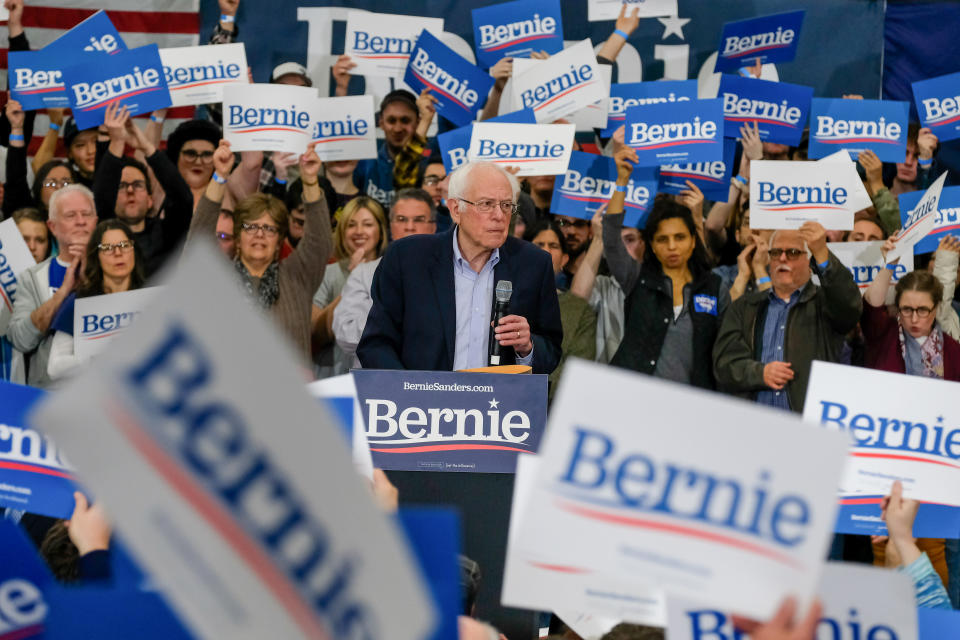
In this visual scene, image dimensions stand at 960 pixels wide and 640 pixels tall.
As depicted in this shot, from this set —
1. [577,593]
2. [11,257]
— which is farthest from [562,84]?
[577,593]

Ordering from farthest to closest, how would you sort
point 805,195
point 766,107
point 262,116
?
point 766,107, point 262,116, point 805,195

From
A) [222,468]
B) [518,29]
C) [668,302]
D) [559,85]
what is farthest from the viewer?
[518,29]

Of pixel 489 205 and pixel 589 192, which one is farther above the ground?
pixel 589 192

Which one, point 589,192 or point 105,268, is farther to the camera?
point 589,192

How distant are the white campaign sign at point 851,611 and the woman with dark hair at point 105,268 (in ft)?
12.7

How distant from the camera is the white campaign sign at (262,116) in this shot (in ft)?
20.9

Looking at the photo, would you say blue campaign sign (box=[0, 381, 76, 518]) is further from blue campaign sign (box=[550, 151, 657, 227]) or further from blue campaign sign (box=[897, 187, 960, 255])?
blue campaign sign (box=[897, 187, 960, 255])

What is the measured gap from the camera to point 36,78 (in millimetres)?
6836

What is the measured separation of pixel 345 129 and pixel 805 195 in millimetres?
2609

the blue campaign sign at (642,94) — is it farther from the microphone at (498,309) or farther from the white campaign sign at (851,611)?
the white campaign sign at (851,611)

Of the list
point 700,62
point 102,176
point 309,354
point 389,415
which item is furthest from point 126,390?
point 700,62

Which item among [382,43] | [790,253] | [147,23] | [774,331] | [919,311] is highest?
Result: [147,23]

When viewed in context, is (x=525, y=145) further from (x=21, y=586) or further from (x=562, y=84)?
(x=21, y=586)

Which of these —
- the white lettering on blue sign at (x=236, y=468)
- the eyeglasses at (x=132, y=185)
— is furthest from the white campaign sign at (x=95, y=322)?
the white lettering on blue sign at (x=236, y=468)
